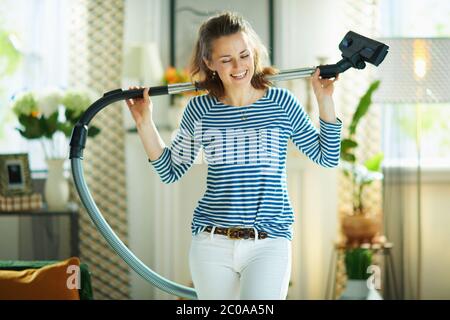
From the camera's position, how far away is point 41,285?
2951 millimetres

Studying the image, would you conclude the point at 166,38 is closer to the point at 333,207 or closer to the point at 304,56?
the point at 304,56

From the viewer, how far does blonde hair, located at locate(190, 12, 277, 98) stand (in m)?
2.25

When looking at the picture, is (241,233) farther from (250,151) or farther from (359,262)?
(359,262)

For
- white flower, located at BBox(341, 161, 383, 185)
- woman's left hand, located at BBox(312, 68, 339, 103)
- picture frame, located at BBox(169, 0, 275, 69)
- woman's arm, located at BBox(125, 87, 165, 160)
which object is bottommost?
white flower, located at BBox(341, 161, 383, 185)

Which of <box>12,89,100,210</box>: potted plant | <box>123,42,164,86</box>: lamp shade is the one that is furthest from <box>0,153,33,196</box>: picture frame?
<box>123,42,164,86</box>: lamp shade

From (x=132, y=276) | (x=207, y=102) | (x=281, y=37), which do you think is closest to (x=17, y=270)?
(x=207, y=102)

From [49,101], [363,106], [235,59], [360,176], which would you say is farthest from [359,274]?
[235,59]

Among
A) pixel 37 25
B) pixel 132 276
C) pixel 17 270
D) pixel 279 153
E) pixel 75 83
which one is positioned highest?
pixel 37 25

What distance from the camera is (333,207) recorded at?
4867 millimetres

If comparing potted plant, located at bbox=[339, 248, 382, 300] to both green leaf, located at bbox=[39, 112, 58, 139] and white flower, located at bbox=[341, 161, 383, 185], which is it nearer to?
white flower, located at bbox=[341, 161, 383, 185]

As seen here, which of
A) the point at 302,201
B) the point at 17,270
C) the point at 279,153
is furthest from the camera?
the point at 302,201

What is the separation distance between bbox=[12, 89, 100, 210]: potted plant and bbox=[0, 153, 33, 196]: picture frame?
112mm

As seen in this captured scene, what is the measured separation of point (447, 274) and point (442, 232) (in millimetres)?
234

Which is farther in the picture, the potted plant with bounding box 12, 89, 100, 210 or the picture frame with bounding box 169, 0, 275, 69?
the picture frame with bounding box 169, 0, 275, 69
